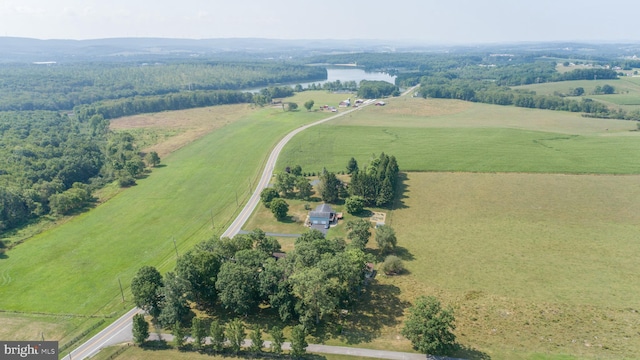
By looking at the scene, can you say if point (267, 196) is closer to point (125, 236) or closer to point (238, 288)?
point (125, 236)

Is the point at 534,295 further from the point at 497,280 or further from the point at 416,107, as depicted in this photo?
the point at 416,107

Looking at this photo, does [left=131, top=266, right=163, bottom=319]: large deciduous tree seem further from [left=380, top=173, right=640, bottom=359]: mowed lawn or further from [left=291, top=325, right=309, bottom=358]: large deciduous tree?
[left=380, top=173, right=640, bottom=359]: mowed lawn

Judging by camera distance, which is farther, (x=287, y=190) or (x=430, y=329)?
(x=287, y=190)

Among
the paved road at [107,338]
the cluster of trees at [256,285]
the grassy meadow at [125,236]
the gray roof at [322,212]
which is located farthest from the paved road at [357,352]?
the gray roof at [322,212]

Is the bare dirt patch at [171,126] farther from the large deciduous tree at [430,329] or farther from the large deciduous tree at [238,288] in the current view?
the large deciduous tree at [430,329]

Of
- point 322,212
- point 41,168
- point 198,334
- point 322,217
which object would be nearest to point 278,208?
point 322,212

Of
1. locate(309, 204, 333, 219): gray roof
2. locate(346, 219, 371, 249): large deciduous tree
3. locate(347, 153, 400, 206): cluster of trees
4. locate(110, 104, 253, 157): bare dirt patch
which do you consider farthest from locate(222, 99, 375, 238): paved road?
locate(110, 104, 253, 157): bare dirt patch
